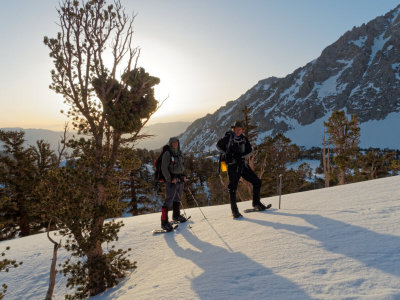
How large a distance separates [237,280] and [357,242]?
172cm

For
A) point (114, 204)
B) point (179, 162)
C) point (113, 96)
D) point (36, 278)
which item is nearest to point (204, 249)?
point (114, 204)

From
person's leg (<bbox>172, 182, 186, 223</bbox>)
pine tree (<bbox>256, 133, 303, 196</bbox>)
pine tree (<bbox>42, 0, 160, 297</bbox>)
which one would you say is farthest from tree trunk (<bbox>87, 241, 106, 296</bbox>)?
pine tree (<bbox>256, 133, 303, 196</bbox>)

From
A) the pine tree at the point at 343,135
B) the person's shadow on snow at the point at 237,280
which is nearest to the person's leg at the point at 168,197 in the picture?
the person's shadow on snow at the point at 237,280

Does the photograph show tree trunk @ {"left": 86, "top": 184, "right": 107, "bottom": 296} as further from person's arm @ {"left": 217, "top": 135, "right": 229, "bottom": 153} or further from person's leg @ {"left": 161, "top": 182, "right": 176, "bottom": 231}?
person's arm @ {"left": 217, "top": 135, "right": 229, "bottom": 153}

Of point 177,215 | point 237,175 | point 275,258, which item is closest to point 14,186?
point 177,215

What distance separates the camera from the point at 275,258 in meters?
3.09

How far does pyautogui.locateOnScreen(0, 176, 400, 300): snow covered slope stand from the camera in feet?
7.55

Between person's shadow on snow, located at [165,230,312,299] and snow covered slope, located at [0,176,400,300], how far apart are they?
10 mm

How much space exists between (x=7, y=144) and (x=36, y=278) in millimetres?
23017

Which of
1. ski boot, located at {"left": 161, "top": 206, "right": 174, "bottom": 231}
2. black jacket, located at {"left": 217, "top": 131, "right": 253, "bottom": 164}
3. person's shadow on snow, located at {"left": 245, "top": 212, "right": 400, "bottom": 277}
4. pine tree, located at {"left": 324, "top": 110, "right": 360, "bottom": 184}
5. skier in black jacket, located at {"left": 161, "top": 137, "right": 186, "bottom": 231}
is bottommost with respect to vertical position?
ski boot, located at {"left": 161, "top": 206, "right": 174, "bottom": 231}

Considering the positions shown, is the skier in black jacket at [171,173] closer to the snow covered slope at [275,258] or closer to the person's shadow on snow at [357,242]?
the snow covered slope at [275,258]

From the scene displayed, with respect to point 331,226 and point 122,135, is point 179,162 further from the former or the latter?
point 331,226

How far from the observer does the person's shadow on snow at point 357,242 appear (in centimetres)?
247

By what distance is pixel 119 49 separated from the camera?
529 cm
